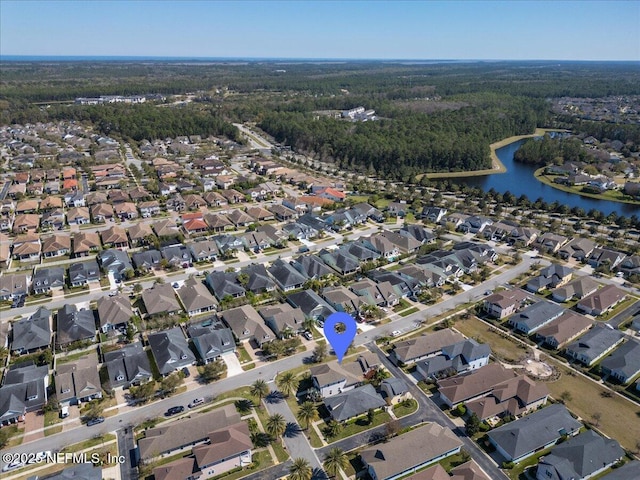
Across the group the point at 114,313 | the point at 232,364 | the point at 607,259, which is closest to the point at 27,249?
the point at 114,313

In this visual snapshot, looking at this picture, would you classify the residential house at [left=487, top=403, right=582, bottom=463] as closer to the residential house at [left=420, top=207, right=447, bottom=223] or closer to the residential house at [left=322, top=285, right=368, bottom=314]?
the residential house at [left=322, top=285, right=368, bottom=314]

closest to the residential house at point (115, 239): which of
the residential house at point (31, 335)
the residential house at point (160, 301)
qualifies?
the residential house at point (160, 301)

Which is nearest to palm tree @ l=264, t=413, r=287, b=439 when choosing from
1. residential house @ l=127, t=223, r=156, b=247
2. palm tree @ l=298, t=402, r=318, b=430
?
palm tree @ l=298, t=402, r=318, b=430

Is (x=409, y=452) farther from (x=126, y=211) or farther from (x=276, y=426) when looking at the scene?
(x=126, y=211)

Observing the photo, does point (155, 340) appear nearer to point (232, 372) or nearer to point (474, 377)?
point (232, 372)

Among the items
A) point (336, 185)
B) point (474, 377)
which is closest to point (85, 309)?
point (474, 377)

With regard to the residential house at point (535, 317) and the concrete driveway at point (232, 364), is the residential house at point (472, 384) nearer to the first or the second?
the residential house at point (535, 317)

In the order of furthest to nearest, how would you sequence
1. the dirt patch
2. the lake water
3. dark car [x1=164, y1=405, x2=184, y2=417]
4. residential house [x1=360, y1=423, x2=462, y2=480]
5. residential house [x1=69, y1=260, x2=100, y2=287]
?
1. the lake water
2. residential house [x1=69, y1=260, x2=100, y2=287]
3. dark car [x1=164, y1=405, x2=184, y2=417]
4. the dirt patch
5. residential house [x1=360, y1=423, x2=462, y2=480]
